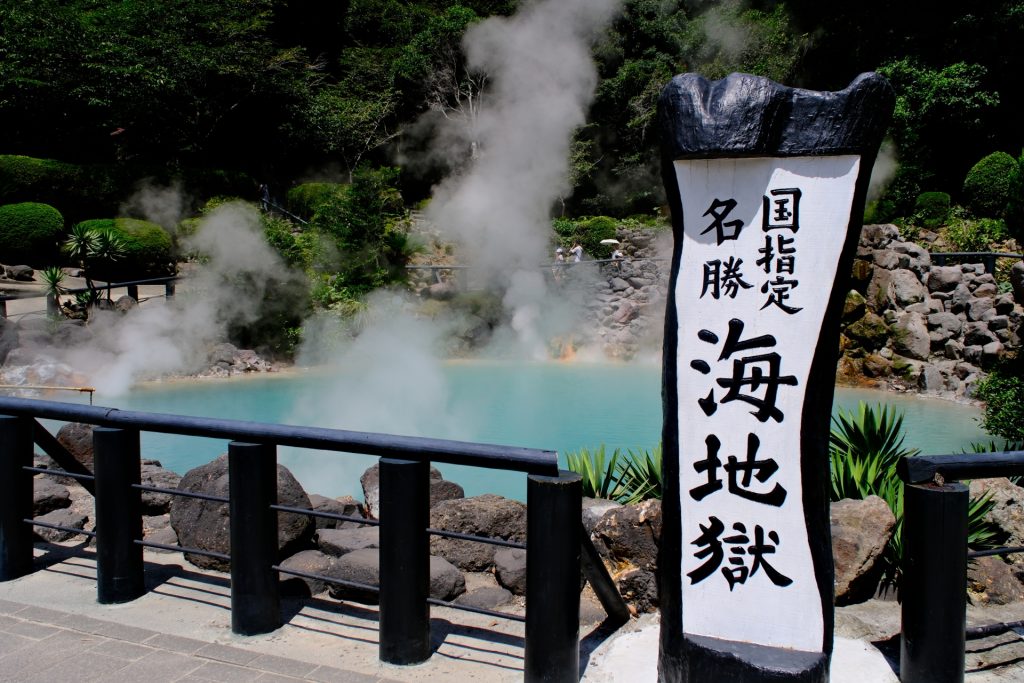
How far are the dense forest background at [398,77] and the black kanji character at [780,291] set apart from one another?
1666cm

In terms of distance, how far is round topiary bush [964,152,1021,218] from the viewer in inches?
610

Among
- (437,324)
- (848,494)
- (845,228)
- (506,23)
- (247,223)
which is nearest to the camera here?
(845,228)

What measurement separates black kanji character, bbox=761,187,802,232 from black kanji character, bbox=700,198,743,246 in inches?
2.9

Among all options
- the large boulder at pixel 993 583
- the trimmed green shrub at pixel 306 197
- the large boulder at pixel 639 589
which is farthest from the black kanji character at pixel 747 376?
the trimmed green shrub at pixel 306 197

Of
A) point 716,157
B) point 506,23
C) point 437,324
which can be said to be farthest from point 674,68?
point 716,157

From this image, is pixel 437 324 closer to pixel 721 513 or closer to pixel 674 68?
pixel 674 68

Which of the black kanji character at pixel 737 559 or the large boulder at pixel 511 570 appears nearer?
the black kanji character at pixel 737 559

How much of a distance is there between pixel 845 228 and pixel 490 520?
2523 millimetres

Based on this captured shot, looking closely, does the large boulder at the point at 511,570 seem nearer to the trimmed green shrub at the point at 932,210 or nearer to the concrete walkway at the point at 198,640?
the concrete walkway at the point at 198,640

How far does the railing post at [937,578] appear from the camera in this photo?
2.36 m

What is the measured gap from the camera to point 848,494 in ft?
13.6

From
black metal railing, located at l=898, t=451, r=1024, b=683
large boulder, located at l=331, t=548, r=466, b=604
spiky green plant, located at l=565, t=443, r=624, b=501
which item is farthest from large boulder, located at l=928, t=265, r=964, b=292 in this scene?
large boulder, located at l=331, t=548, r=466, b=604

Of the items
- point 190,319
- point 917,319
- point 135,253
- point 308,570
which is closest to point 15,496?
point 308,570

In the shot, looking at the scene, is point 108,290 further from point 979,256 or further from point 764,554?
point 979,256
